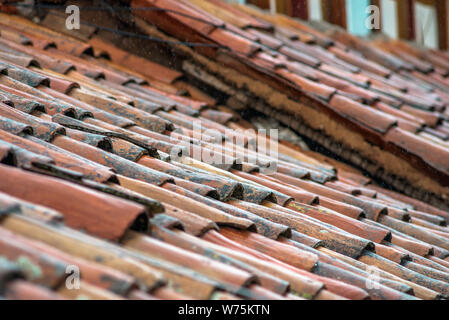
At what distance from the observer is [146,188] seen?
2467 mm

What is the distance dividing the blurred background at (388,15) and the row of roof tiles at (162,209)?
353 cm

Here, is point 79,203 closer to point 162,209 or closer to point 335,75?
point 162,209

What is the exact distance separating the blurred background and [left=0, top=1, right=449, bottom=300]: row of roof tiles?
3534 millimetres

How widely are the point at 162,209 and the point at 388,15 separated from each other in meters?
8.10

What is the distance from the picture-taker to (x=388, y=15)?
30.6ft

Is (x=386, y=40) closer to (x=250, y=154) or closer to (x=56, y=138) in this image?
(x=250, y=154)

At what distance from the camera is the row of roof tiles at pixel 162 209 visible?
1.70 m

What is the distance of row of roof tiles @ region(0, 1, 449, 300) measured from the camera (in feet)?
5.58

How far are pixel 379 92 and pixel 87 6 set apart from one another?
2.81m
